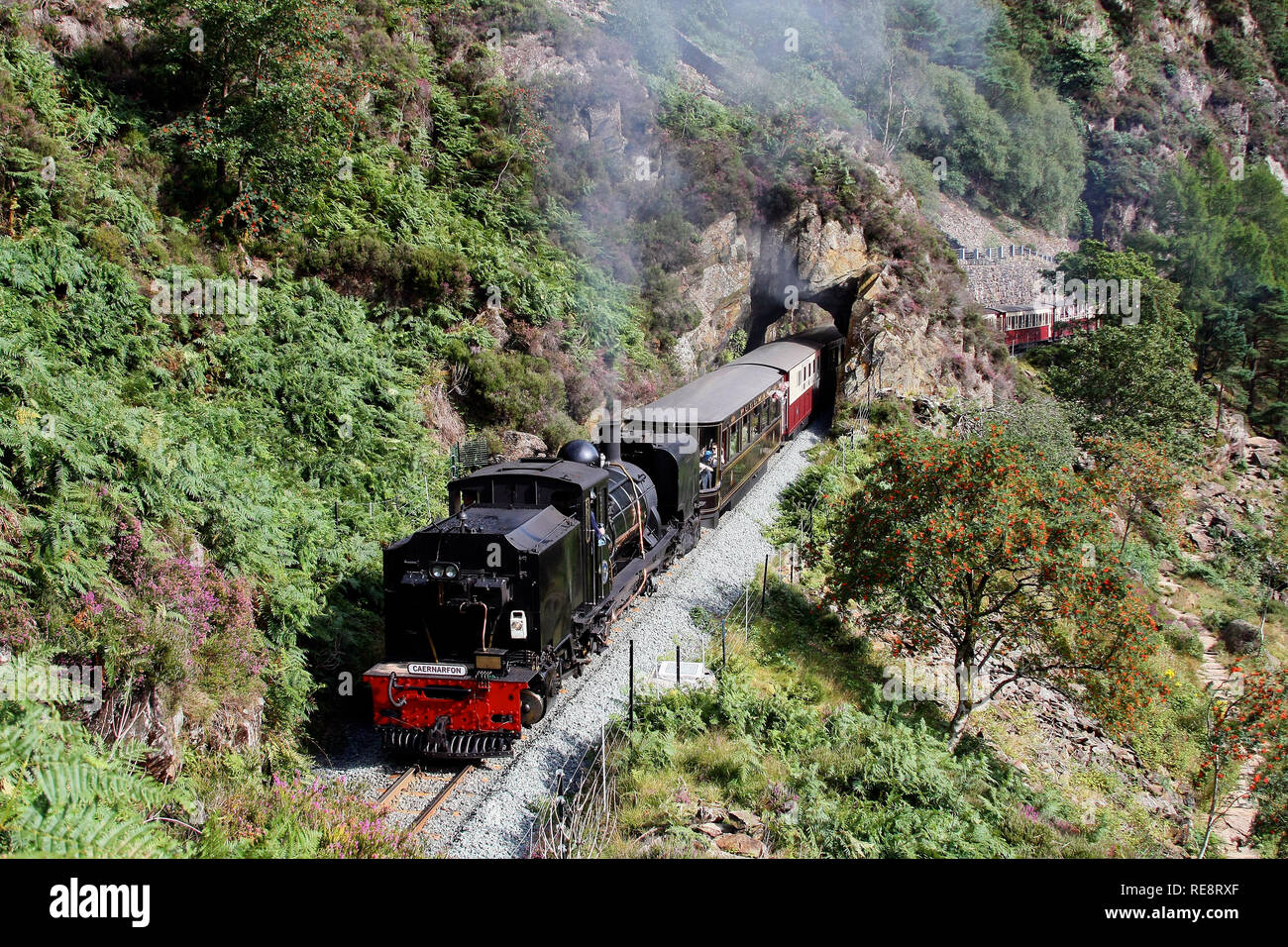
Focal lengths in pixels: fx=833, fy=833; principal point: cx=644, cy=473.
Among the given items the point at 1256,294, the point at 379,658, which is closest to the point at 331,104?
the point at 379,658

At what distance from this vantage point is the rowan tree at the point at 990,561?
46.3ft

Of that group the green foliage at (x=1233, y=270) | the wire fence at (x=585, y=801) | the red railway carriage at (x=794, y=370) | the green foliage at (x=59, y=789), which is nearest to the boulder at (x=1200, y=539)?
the red railway carriage at (x=794, y=370)

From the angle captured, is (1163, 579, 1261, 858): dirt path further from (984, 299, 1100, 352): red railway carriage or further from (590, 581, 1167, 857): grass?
(984, 299, 1100, 352): red railway carriage

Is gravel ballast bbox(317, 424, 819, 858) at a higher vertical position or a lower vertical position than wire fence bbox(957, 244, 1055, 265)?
lower

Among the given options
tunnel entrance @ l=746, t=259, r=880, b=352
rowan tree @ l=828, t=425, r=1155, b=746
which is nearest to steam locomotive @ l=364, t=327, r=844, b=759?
rowan tree @ l=828, t=425, r=1155, b=746

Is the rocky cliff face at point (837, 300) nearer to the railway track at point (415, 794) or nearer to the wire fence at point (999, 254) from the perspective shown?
the wire fence at point (999, 254)

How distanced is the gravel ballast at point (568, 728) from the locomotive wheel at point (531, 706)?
296 mm

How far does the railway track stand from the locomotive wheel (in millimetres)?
922

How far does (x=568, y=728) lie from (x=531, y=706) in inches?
32.7

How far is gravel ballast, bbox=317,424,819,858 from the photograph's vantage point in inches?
356

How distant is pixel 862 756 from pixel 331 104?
17598 millimetres

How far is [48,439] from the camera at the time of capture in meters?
→ 9.39

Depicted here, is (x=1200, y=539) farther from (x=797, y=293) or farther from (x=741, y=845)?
(x=741, y=845)

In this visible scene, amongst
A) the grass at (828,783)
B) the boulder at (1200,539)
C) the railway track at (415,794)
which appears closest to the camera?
the railway track at (415,794)
